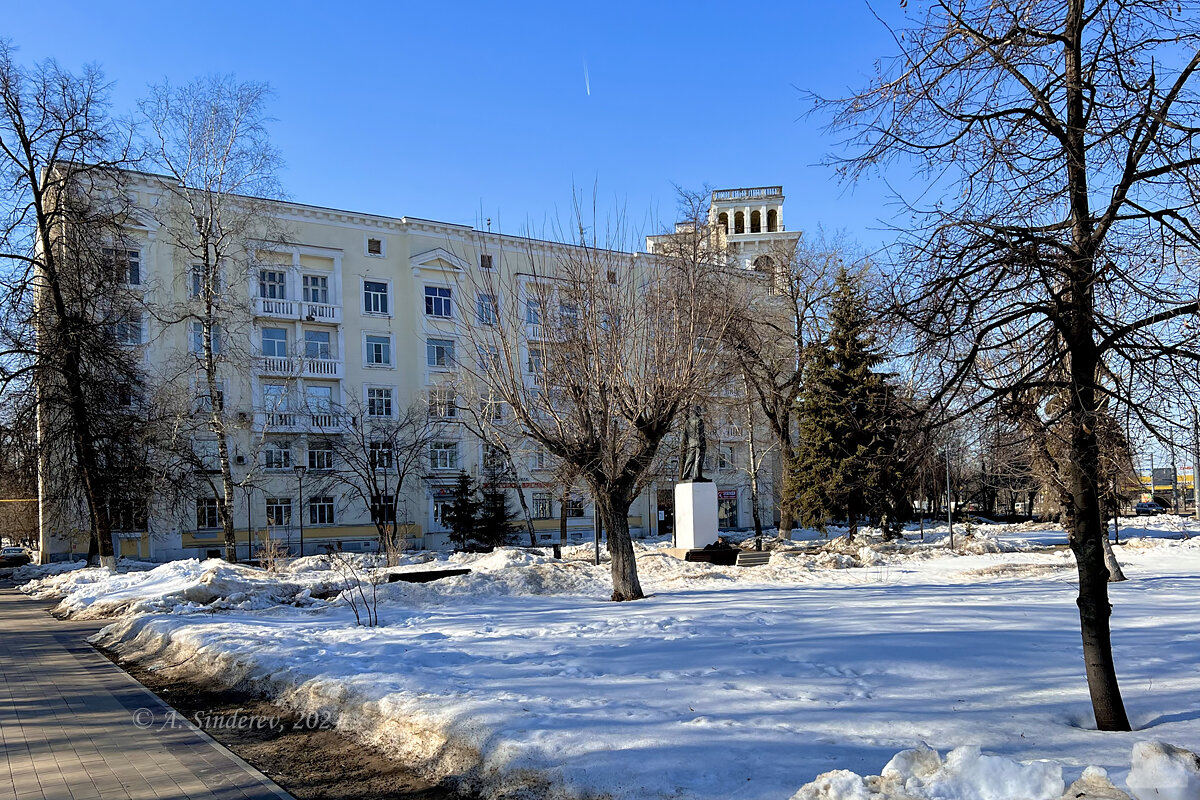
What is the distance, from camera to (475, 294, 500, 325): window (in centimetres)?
1453

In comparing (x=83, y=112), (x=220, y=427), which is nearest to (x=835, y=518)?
(x=220, y=427)

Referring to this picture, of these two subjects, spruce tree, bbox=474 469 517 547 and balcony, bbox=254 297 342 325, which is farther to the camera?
balcony, bbox=254 297 342 325

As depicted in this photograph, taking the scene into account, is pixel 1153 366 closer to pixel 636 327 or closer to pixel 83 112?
pixel 636 327

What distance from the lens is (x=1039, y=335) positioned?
703 centimetres

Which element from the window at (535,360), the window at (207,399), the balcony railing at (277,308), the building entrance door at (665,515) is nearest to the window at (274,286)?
the balcony railing at (277,308)

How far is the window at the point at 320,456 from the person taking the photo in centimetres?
4462

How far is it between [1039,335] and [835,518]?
3194cm

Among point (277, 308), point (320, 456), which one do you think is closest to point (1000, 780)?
point (320, 456)

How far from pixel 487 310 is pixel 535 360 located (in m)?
1.38

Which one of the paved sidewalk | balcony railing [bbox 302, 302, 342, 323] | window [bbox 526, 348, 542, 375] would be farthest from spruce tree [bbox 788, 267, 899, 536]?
the paved sidewalk

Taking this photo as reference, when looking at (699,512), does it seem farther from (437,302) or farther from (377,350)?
(437,302)

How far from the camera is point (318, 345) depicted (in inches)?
1827

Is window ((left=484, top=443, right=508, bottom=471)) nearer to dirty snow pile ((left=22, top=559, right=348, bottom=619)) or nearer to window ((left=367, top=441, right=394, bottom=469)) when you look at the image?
window ((left=367, top=441, right=394, bottom=469))

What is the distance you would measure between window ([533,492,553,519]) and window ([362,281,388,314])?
14.0 meters
